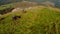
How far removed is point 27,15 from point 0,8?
1.16 meters

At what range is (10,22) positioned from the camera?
554 cm

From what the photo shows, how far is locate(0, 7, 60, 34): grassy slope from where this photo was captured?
517 cm

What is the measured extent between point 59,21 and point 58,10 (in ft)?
2.01

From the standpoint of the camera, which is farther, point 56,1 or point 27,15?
point 56,1

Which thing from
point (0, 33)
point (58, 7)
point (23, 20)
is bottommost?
point (0, 33)

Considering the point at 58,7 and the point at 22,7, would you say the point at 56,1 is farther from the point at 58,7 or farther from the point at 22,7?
the point at 22,7

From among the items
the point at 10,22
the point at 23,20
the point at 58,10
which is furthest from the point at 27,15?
the point at 58,10

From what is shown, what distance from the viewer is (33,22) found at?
5414mm

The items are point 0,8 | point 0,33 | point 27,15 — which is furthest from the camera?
point 0,8

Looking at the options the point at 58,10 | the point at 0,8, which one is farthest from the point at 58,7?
the point at 0,8

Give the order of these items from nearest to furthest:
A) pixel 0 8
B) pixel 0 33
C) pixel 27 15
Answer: pixel 0 33
pixel 27 15
pixel 0 8

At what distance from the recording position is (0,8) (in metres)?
6.16

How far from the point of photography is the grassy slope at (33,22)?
517cm

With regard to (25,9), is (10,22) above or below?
below
